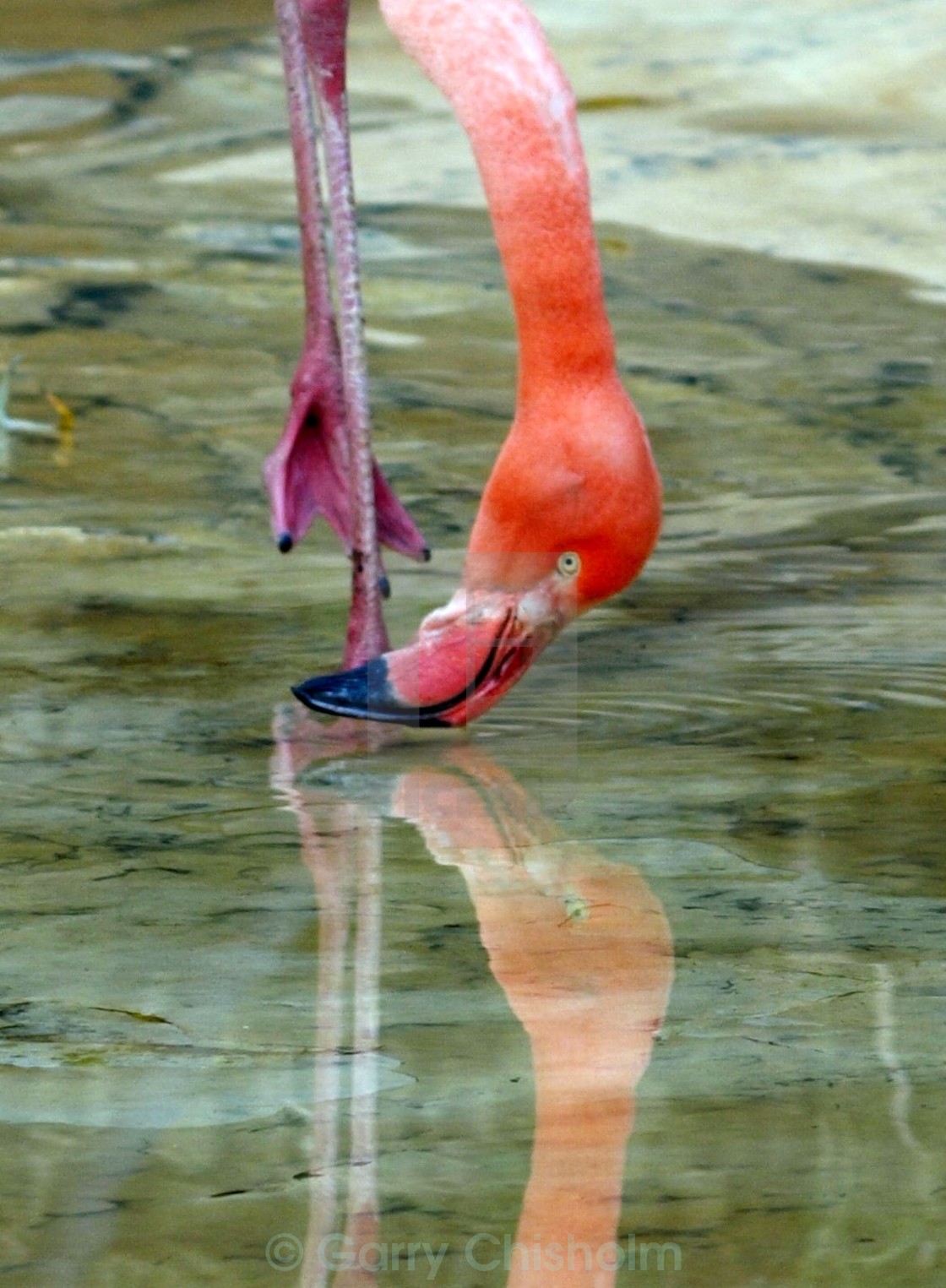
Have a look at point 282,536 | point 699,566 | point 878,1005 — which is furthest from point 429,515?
point 878,1005

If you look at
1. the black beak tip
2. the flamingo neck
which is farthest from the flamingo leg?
the flamingo neck

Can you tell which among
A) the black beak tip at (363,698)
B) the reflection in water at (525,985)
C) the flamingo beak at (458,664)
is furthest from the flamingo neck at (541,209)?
the reflection in water at (525,985)

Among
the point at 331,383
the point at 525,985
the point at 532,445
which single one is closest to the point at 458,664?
the point at 532,445

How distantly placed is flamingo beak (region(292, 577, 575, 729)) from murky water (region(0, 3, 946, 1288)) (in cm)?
5

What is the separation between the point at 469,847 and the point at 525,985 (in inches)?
16.2

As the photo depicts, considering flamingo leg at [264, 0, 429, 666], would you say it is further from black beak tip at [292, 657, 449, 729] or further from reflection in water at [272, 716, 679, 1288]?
reflection in water at [272, 716, 679, 1288]

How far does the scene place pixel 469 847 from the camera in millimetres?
2225

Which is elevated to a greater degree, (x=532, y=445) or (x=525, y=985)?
(x=532, y=445)

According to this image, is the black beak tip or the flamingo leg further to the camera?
the flamingo leg

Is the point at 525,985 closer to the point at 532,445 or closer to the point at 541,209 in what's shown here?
the point at 532,445

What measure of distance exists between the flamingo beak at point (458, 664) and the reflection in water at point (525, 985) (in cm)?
6

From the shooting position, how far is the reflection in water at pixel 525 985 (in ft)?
4.53

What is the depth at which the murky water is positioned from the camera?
1.43 metres

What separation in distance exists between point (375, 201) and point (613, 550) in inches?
143
